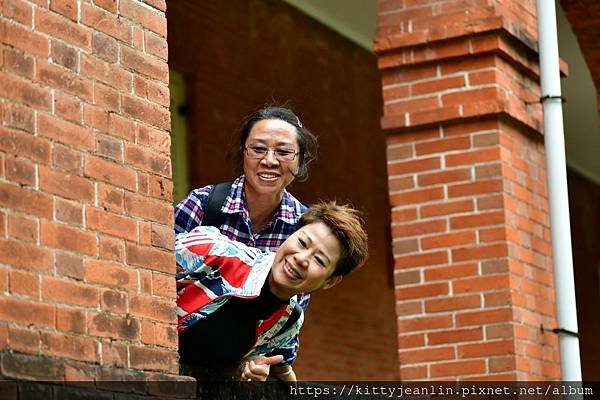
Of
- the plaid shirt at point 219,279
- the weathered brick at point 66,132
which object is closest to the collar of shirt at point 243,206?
the plaid shirt at point 219,279

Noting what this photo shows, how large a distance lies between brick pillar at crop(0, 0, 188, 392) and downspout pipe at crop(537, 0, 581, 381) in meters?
3.54

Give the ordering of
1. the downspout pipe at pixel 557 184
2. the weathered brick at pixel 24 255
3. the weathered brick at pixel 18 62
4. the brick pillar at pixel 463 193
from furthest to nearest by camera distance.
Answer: the downspout pipe at pixel 557 184 → the brick pillar at pixel 463 193 → the weathered brick at pixel 18 62 → the weathered brick at pixel 24 255

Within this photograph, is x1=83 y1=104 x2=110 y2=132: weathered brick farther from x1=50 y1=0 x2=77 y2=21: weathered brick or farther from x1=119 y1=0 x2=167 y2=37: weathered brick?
x1=119 y1=0 x2=167 y2=37: weathered brick

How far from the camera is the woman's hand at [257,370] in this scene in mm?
4676

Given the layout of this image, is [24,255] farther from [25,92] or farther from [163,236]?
[163,236]

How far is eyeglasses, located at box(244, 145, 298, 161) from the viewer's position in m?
4.98

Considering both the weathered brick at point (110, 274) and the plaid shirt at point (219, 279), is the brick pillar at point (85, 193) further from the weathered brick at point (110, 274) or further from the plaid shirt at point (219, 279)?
the plaid shirt at point (219, 279)

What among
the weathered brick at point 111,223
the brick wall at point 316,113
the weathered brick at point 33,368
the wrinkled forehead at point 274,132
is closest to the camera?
the weathered brick at point 33,368

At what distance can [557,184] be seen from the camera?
7.76 m

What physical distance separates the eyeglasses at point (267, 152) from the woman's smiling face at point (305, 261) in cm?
51

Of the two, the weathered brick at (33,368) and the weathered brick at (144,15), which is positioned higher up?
the weathered brick at (144,15)

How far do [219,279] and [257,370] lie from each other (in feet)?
1.18

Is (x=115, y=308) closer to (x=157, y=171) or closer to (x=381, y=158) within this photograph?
(x=157, y=171)

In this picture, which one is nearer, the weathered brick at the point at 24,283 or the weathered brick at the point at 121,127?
the weathered brick at the point at 24,283
